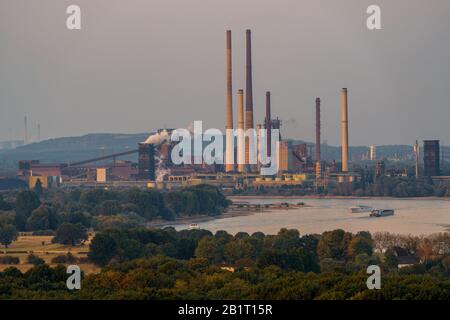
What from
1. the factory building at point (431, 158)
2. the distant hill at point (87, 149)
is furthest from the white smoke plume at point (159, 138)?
the distant hill at point (87, 149)

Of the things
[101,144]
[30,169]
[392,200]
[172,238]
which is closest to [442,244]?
[172,238]

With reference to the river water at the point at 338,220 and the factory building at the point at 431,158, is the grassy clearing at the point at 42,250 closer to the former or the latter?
the river water at the point at 338,220

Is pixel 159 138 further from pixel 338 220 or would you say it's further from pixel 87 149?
pixel 87 149

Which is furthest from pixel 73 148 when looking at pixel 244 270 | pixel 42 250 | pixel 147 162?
pixel 244 270

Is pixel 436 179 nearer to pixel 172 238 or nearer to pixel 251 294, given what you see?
pixel 172 238

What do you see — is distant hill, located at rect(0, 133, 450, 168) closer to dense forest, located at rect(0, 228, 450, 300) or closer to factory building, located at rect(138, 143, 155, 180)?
factory building, located at rect(138, 143, 155, 180)

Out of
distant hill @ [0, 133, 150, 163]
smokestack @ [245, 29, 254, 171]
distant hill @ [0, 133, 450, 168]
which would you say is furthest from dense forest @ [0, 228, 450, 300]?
distant hill @ [0, 133, 150, 163]
